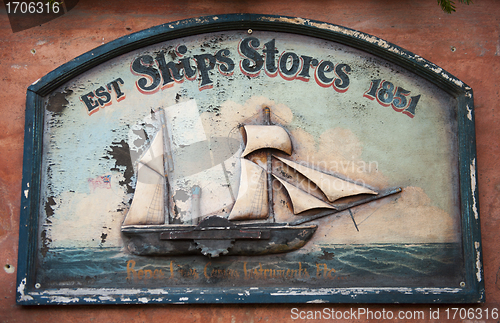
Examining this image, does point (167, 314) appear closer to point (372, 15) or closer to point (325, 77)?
point (325, 77)

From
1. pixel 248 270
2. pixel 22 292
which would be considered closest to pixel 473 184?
pixel 248 270

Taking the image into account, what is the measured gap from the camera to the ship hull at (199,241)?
3.05 metres

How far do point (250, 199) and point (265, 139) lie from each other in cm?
45

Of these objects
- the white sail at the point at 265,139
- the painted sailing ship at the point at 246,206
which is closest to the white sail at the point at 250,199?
the painted sailing ship at the point at 246,206

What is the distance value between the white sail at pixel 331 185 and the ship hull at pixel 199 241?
0.28 m

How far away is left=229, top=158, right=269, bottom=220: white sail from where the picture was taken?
310cm

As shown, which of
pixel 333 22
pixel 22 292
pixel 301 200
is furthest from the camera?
pixel 333 22

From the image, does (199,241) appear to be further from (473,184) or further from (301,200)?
(473,184)

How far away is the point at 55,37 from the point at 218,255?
208 cm

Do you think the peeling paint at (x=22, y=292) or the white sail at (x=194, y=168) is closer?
the peeling paint at (x=22, y=292)

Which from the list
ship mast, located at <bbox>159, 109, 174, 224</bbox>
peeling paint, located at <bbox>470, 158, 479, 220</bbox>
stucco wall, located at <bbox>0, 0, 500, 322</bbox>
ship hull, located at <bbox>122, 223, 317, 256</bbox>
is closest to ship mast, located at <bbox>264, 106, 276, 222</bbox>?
ship hull, located at <bbox>122, 223, 317, 256</bbox>

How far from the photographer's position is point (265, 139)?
3117 mm

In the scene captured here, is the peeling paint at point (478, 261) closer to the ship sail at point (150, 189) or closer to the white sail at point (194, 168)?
the white sail at point (194, 168)

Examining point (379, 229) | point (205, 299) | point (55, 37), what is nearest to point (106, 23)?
point (55, 37)
